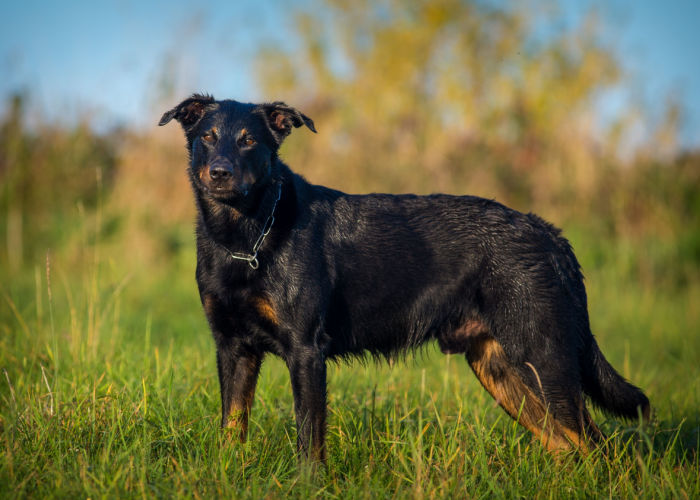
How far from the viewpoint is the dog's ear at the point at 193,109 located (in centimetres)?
361

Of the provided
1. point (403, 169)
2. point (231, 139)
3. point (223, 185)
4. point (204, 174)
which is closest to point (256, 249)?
point (223, 185)

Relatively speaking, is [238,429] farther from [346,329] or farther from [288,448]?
[346,329]

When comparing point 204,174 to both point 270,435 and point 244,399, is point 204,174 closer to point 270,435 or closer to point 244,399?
point 244,399

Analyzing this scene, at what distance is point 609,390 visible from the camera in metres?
3.48

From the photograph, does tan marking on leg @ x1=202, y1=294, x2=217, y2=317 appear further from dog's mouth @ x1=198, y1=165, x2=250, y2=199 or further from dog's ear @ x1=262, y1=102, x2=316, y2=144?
dog's ear @ x1=262, y1=102, x2=316, y2=144

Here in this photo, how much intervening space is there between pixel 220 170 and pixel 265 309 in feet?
2.53

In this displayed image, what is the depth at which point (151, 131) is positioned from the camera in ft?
32.5

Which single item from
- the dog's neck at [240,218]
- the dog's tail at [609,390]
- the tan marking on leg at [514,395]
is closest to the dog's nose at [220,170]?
the dog's neck at [240,218]

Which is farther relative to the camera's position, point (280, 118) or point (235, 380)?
point (280, 118)

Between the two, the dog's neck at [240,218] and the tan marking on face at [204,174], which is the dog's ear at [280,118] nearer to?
the dog's neck at [240,218]

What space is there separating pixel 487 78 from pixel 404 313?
56.6 feet

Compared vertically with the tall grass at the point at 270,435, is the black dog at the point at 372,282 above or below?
above

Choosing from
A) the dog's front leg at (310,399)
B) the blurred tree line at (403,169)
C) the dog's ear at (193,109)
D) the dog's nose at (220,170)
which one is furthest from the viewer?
the blurred tree line at (403,169)

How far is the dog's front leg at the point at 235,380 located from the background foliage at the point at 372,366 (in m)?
0.13
